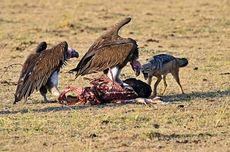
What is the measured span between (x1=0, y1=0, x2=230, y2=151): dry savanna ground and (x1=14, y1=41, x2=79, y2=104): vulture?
0.22 metres

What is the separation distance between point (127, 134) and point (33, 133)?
3.27 ft

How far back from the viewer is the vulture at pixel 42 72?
37.2ft

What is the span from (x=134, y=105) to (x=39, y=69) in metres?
1.27

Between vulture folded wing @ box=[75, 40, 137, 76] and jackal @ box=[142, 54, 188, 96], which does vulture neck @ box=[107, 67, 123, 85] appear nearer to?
vulture folded wing @ box=[75, 40, 137, 76]

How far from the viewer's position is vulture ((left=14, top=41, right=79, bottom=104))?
37.2 ft

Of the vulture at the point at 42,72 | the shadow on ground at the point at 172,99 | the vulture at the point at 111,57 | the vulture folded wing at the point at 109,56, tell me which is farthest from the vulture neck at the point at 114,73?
the vulture at the point at 42,72

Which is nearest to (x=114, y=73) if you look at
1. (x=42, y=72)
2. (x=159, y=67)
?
(x=159, y=67)

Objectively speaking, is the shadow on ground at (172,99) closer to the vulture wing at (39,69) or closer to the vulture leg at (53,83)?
the vulture wing at (39,69)

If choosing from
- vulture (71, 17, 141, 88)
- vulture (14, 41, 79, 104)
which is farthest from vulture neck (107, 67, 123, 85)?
vulture (14, 41, 79, 104)

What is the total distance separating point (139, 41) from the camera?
1912 centimetres

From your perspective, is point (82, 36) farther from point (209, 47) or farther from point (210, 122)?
point (210, 122)

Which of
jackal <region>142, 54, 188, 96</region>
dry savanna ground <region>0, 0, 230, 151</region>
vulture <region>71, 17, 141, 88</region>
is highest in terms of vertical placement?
vulture <region>71, 17, 141, 88</region>

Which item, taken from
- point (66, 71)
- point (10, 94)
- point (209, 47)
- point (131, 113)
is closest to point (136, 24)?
point (209, 47)

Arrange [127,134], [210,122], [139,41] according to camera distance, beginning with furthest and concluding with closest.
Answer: [139,41]
[210,122]
[127,134]
